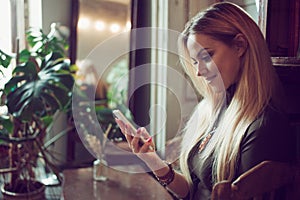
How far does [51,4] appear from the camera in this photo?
89.5 inches

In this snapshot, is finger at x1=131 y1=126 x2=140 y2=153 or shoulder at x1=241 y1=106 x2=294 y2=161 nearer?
shoulder at x1=241 y1=106 x2=294 y2=161

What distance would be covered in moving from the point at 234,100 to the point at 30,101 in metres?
1.02

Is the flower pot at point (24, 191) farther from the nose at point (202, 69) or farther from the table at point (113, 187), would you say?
the nose at point (202, 69)

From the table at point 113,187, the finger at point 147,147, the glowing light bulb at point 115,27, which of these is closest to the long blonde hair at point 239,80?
the finger at point 147,147

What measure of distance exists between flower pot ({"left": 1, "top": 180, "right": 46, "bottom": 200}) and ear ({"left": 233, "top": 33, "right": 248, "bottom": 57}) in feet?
4.32

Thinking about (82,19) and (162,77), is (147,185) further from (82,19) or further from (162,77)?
(82,19)

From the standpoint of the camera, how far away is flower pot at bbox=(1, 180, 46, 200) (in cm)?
182

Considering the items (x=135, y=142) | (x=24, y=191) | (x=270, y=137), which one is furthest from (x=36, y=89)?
(x=270, y=137)

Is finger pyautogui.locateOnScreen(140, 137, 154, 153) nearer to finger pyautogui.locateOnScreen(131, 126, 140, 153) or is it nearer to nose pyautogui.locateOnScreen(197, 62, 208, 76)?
finger pyautogui.locateOnScreen(131, 126, 140, 153)

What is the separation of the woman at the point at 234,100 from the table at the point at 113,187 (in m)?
0.44

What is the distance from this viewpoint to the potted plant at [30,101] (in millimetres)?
1727

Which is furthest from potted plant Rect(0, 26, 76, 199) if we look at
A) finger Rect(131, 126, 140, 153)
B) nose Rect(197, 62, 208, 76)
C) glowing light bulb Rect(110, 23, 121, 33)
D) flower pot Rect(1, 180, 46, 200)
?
nose Rect(197, 62, 208, 76)

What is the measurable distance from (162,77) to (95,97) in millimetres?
701

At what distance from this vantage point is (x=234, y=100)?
3.59ft
